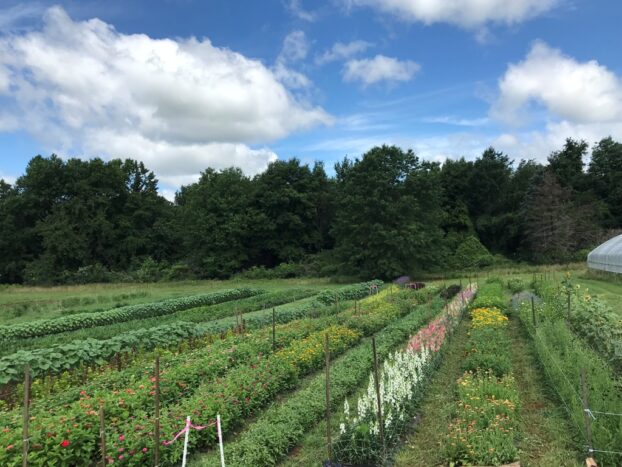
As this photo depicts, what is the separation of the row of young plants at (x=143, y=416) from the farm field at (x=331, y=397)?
0.02 meters

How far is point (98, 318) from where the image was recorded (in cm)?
2205

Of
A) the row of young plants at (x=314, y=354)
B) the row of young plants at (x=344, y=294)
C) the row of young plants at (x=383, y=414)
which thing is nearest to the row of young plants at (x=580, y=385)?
the row of young plants at (x=383, y=414)

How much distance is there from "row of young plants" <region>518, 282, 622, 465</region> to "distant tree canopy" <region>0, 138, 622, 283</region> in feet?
95.2

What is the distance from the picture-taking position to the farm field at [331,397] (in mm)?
6027

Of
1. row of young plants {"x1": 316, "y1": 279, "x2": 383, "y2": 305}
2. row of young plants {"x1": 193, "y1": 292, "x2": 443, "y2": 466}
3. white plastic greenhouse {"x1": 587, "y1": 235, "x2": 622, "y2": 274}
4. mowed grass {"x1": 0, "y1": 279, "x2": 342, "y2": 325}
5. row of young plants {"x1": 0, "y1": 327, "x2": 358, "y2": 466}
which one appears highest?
white plastic greenhouse {"x1": 587, "y1": 235, "x2": 622, "y2": 274}

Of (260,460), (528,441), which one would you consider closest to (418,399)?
(528,441)

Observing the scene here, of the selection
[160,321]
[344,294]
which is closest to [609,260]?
[344,294]

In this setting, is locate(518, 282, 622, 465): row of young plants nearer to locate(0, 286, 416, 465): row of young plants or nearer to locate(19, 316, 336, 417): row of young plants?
locate(0, 286, 416, 465): row of young plants

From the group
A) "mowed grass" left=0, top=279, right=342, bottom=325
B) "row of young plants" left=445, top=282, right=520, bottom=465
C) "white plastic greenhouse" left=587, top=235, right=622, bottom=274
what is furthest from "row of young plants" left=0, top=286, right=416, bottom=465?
"mowed grass" left=0, top=279, right=342, bottom=325

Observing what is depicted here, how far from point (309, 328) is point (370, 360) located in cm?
416

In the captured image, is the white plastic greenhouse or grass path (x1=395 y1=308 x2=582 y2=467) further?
the white plastic greenhouse

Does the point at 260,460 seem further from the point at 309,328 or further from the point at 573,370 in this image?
the point at 309,328

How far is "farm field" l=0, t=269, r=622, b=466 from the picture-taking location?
19.8 feet

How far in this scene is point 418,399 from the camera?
27.0ft
